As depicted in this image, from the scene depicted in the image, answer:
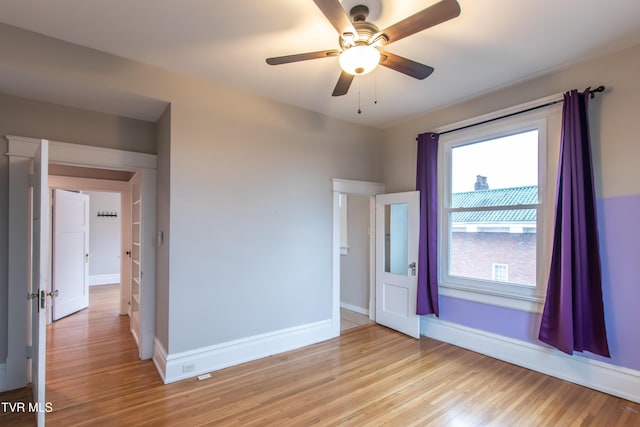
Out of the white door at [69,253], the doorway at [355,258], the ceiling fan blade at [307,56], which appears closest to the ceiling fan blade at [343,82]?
the ceiling fan blade at [307,56]

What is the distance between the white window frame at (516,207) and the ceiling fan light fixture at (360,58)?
2.11 metres

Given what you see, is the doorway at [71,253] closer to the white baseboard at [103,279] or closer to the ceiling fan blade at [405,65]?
the white baseboard at [103,279]

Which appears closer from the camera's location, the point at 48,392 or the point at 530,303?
the point at 48,392

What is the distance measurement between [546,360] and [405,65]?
10.0ft

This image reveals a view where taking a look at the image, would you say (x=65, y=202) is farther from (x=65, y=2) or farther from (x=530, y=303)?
Answer: (x=530, y=303)

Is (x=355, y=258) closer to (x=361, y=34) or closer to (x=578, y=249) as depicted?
(x=578, y=249)

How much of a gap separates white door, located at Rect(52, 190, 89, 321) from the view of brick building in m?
5.69

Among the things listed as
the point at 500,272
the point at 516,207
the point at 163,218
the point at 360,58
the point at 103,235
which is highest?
the point at 360,58

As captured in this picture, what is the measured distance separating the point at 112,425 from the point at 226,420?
0.80 m

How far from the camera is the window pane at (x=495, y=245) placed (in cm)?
313

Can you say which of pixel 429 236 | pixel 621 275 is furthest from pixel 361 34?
pixel 621 275

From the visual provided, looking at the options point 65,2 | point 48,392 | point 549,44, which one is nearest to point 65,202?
point 48,392

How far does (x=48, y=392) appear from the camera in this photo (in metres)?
2.61

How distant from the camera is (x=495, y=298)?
3.33 metres
